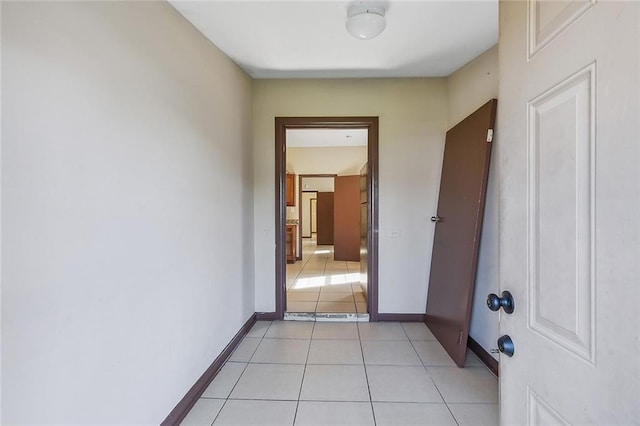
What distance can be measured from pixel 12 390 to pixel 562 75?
5.76 ft

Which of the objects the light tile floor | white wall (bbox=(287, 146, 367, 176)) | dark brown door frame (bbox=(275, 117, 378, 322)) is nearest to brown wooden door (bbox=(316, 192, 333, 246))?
white wall (bbox=(287, 146, 367, 176))

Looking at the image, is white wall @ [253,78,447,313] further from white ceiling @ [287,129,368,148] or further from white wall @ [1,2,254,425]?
white ceiling @ [287,129,368,148]

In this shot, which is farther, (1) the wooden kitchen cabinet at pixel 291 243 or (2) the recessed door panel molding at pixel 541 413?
(1) the wooden kitchen cabinet at pixel 291 243

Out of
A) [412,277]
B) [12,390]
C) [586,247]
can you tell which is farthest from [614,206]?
[412,277]

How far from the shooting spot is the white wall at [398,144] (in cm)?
308

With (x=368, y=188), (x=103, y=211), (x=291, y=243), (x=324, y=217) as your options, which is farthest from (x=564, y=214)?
(x=324, y=217)

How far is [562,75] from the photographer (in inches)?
26.6

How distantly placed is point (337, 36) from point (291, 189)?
4600 millimetres

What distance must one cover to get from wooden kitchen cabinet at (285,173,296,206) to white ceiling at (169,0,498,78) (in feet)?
12.0

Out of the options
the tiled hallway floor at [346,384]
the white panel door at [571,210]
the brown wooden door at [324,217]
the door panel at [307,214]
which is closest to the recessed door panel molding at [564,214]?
the white panel door at [571,210]

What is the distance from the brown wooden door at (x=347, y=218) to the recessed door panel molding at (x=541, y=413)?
18.2 ft

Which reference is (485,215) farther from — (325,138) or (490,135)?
(325,138)

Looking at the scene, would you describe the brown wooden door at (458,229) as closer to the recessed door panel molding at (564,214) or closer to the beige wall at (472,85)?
the beige wall at (472,85)

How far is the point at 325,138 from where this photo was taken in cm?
A: 588
